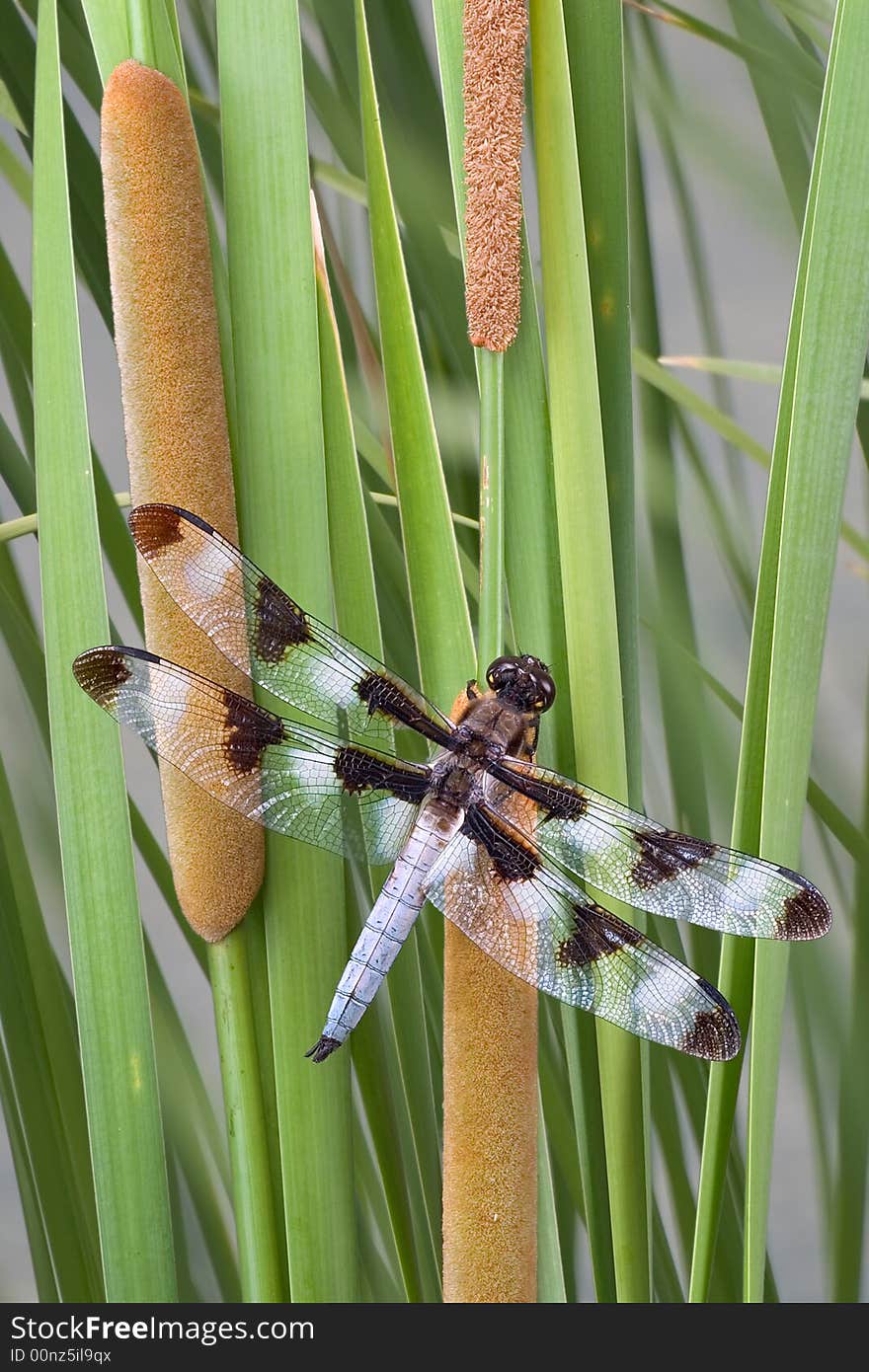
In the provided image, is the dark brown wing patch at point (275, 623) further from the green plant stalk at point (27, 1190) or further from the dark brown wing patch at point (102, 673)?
the green plant stalk at point (27, 1190)

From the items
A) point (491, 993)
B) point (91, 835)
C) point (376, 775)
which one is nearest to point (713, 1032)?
point (491, 993)

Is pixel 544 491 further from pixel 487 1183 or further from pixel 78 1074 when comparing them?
pixel 78 1074

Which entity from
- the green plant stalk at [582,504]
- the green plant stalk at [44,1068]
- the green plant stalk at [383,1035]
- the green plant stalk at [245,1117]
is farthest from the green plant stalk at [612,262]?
the green plant stalk at [44,1068]

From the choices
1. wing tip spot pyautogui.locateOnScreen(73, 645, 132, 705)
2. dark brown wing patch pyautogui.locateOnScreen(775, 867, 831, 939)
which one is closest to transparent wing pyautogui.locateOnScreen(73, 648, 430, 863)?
wing tip spot pyautogui.locateOnScreen(73, 645, 132, 705)

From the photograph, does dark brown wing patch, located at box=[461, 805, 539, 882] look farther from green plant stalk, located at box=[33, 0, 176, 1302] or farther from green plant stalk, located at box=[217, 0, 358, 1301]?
green plant stalk, located at box=[33, 0, 176, 1302]
